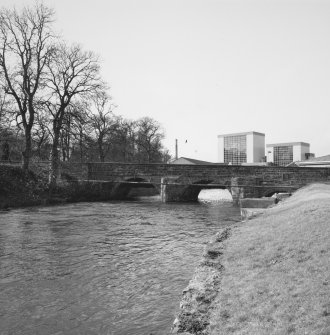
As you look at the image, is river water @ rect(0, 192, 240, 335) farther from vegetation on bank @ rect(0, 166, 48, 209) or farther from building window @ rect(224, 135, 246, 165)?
building window @ rect(224, 135, 246, 165)

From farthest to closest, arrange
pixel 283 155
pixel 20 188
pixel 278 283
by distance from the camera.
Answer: pixel 283 155, pixel 20 188, pixel 278 283

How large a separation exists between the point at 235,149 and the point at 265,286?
110m

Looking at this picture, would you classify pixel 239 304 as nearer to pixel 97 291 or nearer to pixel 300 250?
pixel 300 250

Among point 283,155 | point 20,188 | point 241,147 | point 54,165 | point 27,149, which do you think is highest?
point 241,147

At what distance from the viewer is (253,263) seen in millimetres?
6281

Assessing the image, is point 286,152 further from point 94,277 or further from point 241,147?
point 94,277

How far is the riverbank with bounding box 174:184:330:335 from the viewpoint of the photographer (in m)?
4.15

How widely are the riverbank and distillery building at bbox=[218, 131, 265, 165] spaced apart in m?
101

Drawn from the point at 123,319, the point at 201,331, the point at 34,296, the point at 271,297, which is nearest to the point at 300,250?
the point at 271,297

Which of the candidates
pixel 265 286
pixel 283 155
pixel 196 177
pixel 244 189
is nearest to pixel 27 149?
pixel 196 177

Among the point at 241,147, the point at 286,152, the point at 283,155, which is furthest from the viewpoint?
the point at 241,147

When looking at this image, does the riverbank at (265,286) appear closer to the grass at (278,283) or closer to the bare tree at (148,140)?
the grass at (278,283)

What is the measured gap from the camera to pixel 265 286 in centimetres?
514

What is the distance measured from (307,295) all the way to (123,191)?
30999 mm
